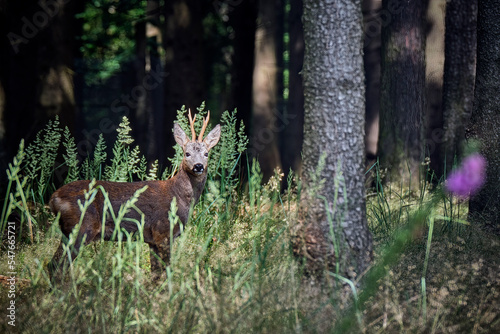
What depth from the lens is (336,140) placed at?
4.75 metres

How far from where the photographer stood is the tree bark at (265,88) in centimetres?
1443

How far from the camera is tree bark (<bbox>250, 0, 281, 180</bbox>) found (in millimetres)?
14430

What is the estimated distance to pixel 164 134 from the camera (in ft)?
36.5

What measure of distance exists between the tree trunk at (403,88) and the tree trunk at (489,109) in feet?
7.12

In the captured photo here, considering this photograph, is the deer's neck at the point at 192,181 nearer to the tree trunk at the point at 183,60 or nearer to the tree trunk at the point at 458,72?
the tree trunk at the point at 183,60

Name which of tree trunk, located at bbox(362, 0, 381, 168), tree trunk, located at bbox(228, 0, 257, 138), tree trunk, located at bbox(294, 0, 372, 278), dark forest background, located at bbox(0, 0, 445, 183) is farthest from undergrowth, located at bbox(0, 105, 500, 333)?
tree trunk, located at bbox(228, 0, 257, 138)

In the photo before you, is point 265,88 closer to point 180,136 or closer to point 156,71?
point 156,71

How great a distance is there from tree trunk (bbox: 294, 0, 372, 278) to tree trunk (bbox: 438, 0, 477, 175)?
5707 mm

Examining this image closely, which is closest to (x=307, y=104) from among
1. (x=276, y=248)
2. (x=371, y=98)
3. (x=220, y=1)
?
(x=276, y=248)

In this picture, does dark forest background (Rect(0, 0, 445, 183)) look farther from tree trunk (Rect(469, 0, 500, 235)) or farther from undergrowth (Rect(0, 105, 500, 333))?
undergrowth (Rect(0, 105, 500, 333))

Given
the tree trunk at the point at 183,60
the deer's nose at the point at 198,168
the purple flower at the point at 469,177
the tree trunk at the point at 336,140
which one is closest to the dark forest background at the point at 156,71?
the tree trunk at the point at 183,60

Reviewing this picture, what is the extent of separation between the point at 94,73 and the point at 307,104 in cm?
1187

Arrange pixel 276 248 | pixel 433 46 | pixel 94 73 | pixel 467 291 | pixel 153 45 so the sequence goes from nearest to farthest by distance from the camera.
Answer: pixel 467 291 < pixel 276 248 < pixel 433 46 < pixel 94 73 < pixel 153 45

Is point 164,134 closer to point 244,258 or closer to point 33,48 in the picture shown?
point 33,48
